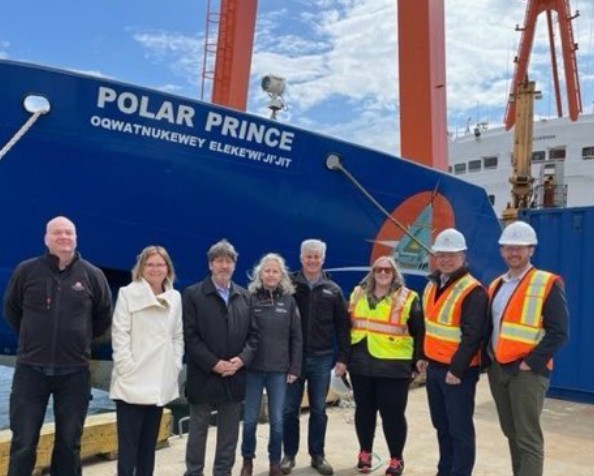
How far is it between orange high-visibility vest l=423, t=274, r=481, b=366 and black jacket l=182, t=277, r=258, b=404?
109 cm

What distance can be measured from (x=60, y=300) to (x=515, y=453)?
262 cm

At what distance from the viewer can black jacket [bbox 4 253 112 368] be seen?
3.36 m

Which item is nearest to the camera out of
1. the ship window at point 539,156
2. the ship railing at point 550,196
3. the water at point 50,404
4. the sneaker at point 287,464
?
the sneaker at point 287,464

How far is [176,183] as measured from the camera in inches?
223

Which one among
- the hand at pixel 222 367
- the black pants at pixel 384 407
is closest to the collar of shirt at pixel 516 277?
the black pants at pixel 384 407

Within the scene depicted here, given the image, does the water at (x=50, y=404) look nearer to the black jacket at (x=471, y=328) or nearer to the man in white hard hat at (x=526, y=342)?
the black jacket at (x=471, y=328)

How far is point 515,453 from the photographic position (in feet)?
12.5

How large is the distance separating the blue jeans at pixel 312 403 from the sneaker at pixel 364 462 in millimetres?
255

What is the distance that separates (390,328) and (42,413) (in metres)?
2.07

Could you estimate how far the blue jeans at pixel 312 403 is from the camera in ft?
14.3

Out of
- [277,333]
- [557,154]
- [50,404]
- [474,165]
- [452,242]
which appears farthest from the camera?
[474,165]

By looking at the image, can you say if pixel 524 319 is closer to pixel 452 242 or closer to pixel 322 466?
pixel 452 242

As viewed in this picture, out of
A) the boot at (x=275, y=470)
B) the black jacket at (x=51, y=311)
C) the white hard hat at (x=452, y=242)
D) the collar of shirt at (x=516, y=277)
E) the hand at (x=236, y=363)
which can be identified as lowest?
the boot at (x=275, y=470)

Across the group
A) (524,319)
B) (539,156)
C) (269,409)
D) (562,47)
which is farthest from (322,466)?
(562,47)
